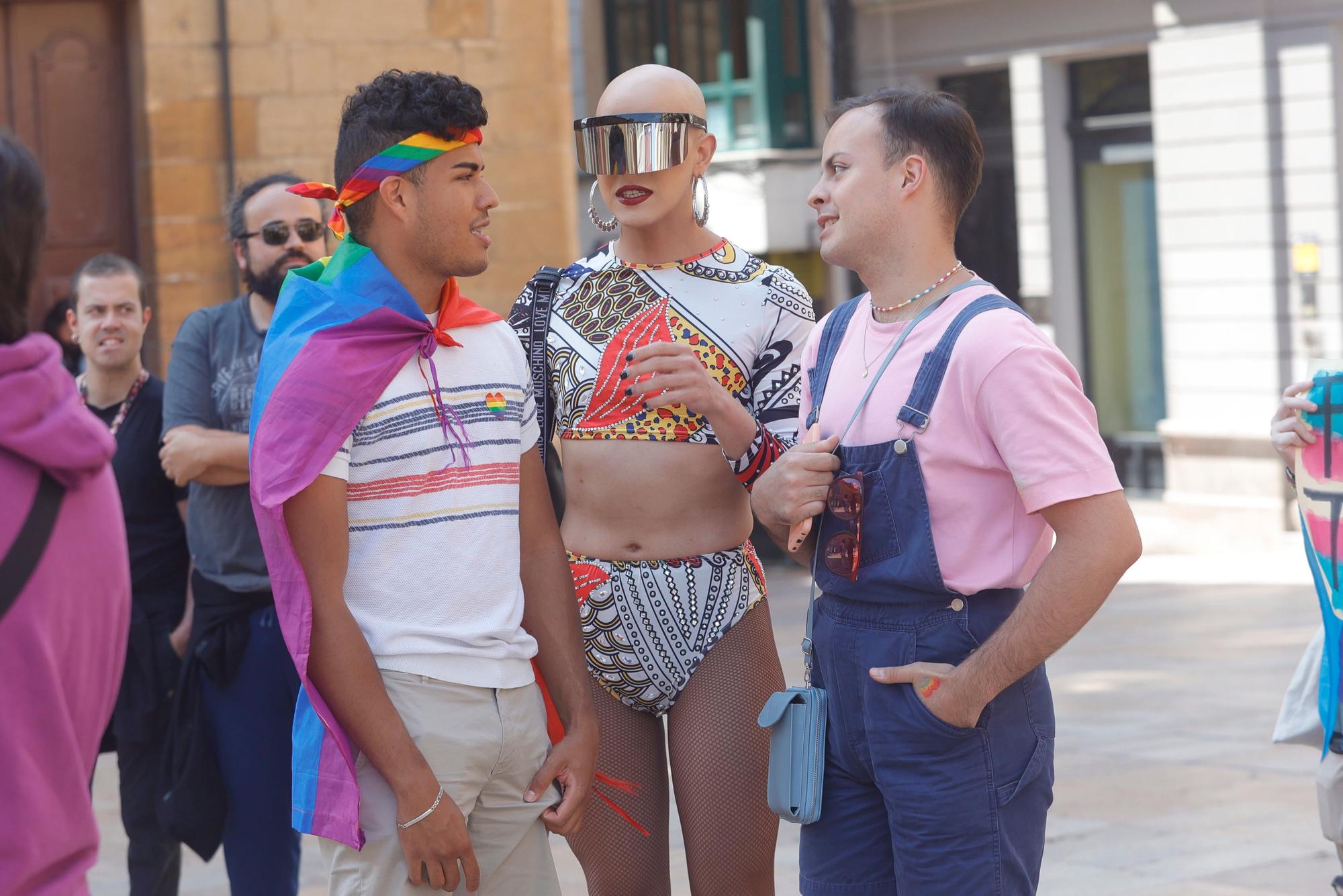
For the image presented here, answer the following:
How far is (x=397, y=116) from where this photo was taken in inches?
114

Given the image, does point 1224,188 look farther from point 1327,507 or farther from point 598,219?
point 598,219

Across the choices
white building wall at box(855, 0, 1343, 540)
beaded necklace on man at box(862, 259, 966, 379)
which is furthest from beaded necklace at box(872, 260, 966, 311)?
white building wall at box(855, 0, 1343, 540)

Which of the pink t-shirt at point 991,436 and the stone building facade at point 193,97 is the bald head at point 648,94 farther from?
the stone building facade at point 193,97

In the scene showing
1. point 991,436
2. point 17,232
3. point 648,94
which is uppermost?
point 648,94

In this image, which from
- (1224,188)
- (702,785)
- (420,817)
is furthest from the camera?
(1224,188)

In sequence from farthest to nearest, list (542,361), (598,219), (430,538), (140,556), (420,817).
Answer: (140,556)
(598,219)
(542,361)
(430,538)
(420,817)

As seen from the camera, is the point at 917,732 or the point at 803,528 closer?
Result: the point at 917,732

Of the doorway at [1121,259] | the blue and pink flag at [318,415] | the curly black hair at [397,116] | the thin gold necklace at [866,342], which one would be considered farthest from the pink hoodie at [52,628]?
the doorway at [1121,259]

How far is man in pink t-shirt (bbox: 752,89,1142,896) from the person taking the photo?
2754 millimetres

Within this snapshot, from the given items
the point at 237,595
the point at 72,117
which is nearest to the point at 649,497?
the point at 237,595

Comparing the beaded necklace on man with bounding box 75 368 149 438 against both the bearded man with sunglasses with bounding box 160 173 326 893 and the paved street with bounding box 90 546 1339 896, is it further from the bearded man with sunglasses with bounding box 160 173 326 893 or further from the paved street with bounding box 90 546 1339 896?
the paved street with bounding box 90 546 1339 896

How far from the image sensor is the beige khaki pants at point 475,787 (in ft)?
9.08

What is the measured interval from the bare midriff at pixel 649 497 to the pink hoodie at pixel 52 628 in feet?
5.02

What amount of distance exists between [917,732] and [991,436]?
20.2 inches
